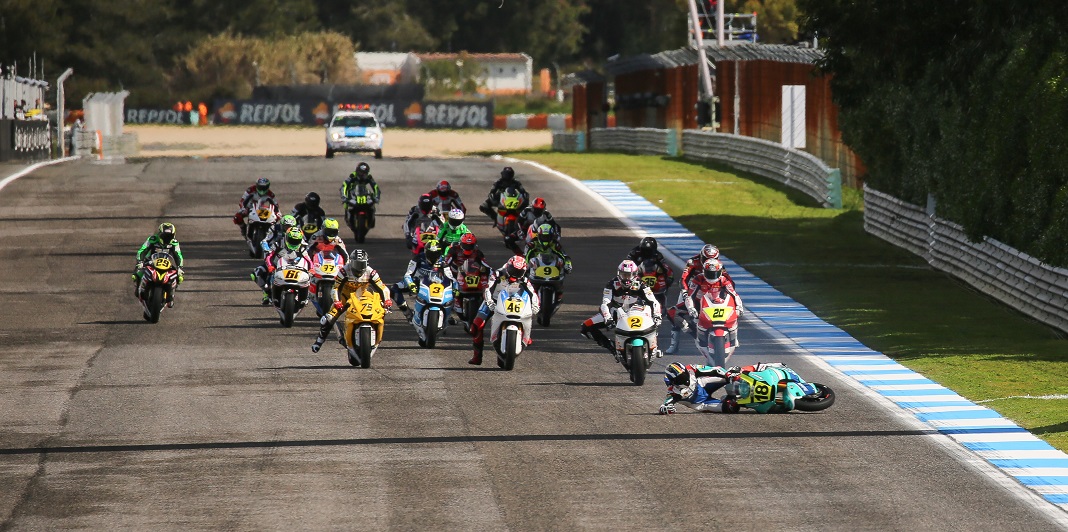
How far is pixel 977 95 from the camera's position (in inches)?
998

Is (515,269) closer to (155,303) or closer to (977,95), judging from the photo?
(155,303)

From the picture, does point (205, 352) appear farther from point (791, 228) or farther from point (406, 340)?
point (791, 228)

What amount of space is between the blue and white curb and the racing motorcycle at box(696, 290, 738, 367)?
5.23 ft

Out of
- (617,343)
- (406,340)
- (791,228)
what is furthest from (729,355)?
(791,228)

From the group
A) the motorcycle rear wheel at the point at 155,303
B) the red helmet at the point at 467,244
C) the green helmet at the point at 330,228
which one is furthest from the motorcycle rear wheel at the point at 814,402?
the motorcycle rear wheel at the point at 155,303

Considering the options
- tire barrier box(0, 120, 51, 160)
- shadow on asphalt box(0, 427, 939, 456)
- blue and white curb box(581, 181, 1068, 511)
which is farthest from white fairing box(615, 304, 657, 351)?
tire barrier box(0, 120, 51, 160)

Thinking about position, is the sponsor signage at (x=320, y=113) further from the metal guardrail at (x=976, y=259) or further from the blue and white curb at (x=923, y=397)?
the blue and white curb at (x=923, y=397)

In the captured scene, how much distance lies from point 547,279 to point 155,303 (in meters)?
5.61

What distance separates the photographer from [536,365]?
1898cm

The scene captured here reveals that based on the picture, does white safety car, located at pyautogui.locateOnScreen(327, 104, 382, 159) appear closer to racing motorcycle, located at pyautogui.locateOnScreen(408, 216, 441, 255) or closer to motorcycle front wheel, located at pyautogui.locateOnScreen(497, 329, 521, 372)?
racing motorcycle, located at pyautogui.locateOnScreen(408, 216, 441, 255)

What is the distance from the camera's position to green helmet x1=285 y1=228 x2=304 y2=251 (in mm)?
21906

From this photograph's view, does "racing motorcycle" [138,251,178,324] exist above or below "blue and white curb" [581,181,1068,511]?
above

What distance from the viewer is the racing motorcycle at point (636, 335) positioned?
17.4 metres

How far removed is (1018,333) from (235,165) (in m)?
35.3
